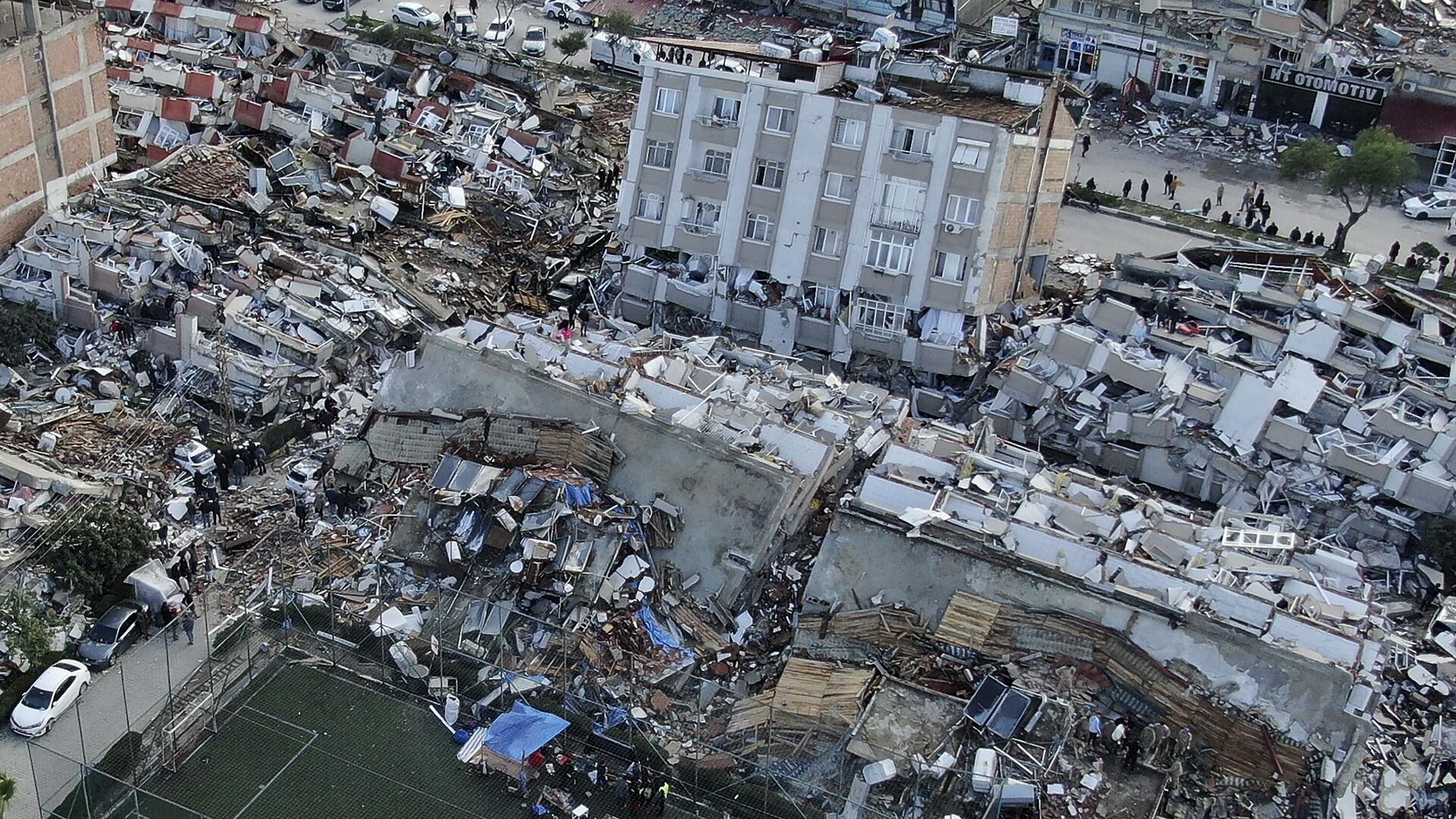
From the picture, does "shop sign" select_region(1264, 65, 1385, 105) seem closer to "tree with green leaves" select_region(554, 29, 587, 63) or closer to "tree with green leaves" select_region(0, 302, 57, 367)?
"tree with green leaves" select_region(554, 29, 587, 63)

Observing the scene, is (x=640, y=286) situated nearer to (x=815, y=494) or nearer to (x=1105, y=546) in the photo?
(x=815, y=494)

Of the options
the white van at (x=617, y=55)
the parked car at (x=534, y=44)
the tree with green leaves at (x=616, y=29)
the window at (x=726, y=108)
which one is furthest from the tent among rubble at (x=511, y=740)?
the parked car at (x=534, y=44)

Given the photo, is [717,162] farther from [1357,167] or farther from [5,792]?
[5,792]

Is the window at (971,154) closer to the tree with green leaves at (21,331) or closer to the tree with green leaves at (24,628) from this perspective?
the tree with green leaves at (21,331)

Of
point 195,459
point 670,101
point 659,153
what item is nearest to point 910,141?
point 670,101

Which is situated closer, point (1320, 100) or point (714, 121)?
point (714, 121)

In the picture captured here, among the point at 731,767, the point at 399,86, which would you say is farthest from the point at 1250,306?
the point at 399,86

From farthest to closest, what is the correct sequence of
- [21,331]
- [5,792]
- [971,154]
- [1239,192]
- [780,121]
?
[1239,192]
[780,121]
[971,154]
[21,331]
[5,792]
